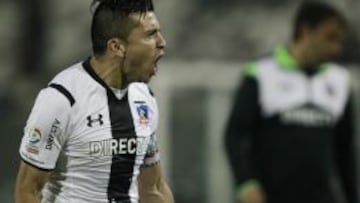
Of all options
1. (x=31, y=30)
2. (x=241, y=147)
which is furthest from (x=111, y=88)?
(x=31, y=30)

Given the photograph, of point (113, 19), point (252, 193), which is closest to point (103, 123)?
point (113, 19)

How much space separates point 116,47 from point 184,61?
35.1 ft

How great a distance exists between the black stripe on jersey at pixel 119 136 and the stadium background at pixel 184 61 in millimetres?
8841

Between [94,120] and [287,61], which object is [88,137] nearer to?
[94,120]

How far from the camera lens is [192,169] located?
53.6 feet

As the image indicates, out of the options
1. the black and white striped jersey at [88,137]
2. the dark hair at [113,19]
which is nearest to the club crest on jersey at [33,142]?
the black and white striped jersey at [88,137]

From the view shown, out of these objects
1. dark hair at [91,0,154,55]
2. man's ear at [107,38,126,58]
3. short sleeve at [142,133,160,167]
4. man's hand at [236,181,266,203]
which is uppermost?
dark hair at [91,0,154,55]

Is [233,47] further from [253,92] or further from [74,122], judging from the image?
[74,122]

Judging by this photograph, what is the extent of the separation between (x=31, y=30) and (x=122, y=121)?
12118 mm

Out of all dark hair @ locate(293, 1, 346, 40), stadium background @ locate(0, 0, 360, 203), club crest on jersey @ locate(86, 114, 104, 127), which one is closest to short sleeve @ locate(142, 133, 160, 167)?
club crest on jersey @ locate(86, 114, 104, 127)

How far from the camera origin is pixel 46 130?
654 cm

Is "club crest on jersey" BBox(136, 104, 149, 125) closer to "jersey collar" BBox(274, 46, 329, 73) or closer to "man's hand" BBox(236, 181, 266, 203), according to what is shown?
"man's hand" BBox(236, 181, 266, 203)

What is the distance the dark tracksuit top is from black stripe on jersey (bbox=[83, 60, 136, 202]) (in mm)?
2190

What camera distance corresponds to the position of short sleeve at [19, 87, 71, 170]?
6.52 metres
